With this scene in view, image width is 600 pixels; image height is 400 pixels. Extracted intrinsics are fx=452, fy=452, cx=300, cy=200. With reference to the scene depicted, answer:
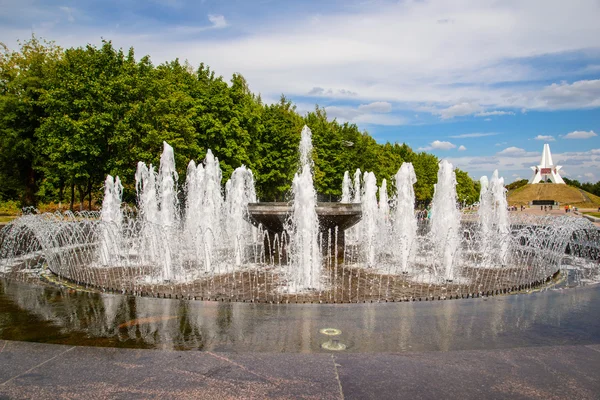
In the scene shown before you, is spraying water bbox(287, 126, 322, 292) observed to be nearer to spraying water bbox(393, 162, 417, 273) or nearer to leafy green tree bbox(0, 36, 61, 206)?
spraying water bbox(393, 162, 417, 273)

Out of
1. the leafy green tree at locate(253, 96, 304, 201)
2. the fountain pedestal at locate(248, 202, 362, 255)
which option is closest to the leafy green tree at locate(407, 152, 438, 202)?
the leafy green tree at locate(253, 96, 304, 201)

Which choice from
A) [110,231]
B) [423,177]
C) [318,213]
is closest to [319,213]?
[318,213]

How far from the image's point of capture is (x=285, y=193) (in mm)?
40594

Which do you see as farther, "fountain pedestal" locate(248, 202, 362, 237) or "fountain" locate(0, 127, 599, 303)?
"fountain pedestal" locate(248, 202, 362, 237)

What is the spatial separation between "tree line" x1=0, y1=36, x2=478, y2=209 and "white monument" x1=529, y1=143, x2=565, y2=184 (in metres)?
88.9

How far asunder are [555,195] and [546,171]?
25586 millimetres

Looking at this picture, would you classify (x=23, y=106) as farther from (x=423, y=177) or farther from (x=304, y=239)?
(x=423, y=177)

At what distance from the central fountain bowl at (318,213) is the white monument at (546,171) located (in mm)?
114876

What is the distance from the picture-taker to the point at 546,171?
11344 cm

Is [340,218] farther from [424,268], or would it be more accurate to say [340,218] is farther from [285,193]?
[285,193]

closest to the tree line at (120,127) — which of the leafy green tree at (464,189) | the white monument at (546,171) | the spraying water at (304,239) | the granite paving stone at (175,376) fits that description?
the spraying water at (304,239)

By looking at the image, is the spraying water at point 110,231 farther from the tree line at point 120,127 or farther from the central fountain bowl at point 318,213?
the tree line at point 120,127

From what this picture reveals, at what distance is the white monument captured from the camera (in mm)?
111637

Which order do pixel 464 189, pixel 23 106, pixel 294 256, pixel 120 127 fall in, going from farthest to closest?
pixel 464 189 < pixel 23 106 < pixel 120 127 < pixel 294 256
